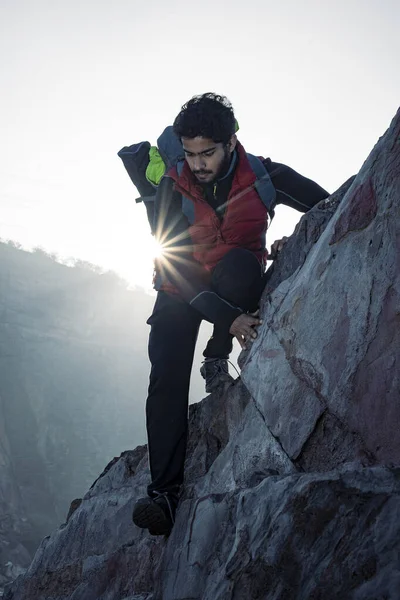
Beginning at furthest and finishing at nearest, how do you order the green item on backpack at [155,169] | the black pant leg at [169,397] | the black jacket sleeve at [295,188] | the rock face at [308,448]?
the green item on backpack at [155,169], the black jacket sleeve at [295,188], the black pant leg at [169,397], the rock face at [308,448]

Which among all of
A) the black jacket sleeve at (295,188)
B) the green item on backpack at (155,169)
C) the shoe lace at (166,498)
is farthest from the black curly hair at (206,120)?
the shoe lace at (166,498)

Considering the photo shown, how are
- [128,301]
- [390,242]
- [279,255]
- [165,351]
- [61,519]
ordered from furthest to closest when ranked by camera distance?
[128,301] < [61,519] < [279,255] < [165,351] < [390,242]

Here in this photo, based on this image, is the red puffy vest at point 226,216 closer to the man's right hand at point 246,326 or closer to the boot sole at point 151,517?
the man's right hand at point 246,326

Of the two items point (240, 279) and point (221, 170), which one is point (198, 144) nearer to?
point (221, 170)

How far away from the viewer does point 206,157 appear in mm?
3850

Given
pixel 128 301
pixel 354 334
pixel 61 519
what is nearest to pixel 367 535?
pixel 354 334

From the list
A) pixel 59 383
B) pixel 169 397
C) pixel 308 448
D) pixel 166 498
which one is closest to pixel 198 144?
pixel 169 397

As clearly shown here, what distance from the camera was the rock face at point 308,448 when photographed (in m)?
1.74

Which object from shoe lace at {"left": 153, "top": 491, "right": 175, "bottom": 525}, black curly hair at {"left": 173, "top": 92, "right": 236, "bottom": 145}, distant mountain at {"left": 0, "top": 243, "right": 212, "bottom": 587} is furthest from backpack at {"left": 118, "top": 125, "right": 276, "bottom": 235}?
distant mountain at {"left": 0, "top": 243, "right": 212, "bottom": 587}

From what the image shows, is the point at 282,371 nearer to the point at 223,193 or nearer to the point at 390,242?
the point at 390,242

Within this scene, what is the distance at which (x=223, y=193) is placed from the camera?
13.1 feet

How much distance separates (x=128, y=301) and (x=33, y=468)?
74.4 feet

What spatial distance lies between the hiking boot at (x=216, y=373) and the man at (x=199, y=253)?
680mm

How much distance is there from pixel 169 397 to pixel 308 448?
1.20 meters
